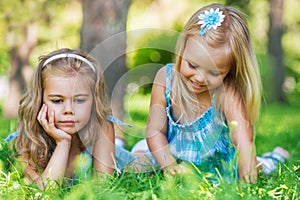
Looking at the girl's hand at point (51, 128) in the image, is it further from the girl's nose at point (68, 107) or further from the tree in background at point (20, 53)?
the tree in background at point (20, 53)

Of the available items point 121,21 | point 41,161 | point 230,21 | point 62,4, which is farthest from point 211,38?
point 62,4

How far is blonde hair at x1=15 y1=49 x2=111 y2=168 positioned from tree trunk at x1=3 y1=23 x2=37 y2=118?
644cm

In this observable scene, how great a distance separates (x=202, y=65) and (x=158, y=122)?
48 centimetres

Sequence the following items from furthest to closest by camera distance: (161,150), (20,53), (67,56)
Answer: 1. (20,53)
2. (161,150)
3. (67,56)

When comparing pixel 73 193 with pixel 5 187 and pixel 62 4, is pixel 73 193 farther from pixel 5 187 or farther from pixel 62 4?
pixel 62 4

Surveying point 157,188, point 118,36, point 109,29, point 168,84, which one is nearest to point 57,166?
point 157,188

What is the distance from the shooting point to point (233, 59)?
2.89 meters

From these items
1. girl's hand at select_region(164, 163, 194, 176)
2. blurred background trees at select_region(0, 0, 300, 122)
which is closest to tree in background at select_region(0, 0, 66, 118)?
blurred background trees at select_region(0, 0, 300, 122)

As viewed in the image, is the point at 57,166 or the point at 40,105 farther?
the point at 40,105

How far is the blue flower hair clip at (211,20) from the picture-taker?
2820 mm

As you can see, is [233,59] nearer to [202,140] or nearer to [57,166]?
[202,140]

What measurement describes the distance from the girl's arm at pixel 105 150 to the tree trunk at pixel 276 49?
10.8 meters

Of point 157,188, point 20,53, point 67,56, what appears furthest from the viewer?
point 20,53

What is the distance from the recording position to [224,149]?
3.19 meters
